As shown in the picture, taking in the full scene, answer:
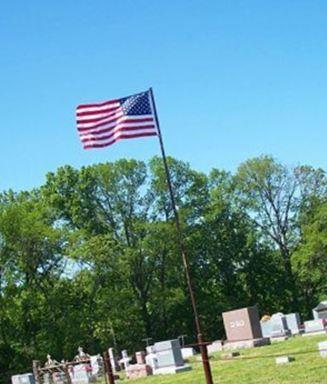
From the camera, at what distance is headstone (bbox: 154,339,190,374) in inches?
850

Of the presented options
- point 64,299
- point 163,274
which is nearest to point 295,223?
point 163,274

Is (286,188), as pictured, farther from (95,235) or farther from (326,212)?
(95,235)

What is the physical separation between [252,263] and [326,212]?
22.1 ft

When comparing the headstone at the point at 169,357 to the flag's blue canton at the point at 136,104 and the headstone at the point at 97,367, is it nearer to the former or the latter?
the headstone at the point at 97,367

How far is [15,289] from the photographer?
41250 millimetres

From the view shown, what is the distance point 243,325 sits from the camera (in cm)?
2797

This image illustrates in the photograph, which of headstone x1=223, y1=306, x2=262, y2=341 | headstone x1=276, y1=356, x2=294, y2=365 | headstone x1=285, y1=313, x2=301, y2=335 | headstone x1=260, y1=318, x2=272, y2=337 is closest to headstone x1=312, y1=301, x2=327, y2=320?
headstone x1=285, y1=313, x2=301, y2=335

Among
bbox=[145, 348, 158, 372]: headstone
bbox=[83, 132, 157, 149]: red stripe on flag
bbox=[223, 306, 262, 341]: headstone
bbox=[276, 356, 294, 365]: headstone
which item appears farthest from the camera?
bbox=[223, 306, 262, 341]: headstone

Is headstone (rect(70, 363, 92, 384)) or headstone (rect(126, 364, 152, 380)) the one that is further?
headstone (rect(70, 363, 92, 384))

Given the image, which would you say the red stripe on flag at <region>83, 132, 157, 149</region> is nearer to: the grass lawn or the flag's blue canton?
the flag's blue canton

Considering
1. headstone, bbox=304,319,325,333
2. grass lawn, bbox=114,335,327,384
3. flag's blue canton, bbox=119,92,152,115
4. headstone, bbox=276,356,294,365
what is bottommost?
grass lawn, bbox=114,335,327,384

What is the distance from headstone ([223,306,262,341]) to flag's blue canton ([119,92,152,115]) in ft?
56.9

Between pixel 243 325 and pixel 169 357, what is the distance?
6869 millimetres

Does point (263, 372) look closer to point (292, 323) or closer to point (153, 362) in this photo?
point (153, 362)
